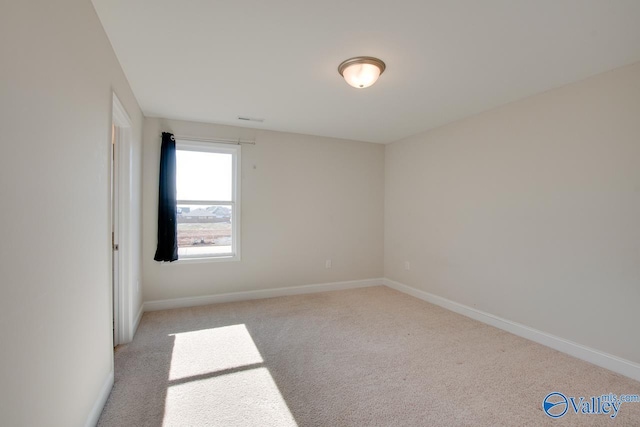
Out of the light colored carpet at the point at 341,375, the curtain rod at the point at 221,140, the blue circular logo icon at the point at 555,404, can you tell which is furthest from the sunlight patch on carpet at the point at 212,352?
the curtain rod at the point at 221,140

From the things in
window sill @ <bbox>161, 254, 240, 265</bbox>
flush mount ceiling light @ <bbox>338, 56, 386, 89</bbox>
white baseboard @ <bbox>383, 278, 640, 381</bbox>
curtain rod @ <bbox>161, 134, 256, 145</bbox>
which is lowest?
white baseboard @ <bbox>383, 278, 640, 381</bbox>

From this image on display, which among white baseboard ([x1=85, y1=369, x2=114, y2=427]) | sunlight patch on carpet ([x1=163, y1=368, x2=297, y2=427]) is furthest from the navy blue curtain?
sunlight patch on carpet ([x1=163, y1=368, x2=297, y2=427])

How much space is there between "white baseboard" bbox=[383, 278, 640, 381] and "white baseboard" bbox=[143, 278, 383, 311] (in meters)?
1.14

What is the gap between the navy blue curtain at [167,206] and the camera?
366 centimetres

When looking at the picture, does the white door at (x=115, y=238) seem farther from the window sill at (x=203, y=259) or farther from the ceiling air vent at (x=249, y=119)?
the ceiling air vent at (x=249, y=119)

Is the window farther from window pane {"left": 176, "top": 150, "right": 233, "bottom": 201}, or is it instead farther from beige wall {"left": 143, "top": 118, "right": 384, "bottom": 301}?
beige wall {"left": 143, "top": 118, "right": 384, "bottom": 301}

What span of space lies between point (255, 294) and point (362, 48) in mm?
3325

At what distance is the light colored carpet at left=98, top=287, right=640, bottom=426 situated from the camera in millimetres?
1862

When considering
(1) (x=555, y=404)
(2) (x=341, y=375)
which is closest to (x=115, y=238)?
(2) (x=341, y=375)

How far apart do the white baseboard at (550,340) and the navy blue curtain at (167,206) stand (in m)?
3.44

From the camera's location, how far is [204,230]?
407 cm

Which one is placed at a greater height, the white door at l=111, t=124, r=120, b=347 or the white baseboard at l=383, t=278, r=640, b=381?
the white door at l=111, t=124, r=120, b=347

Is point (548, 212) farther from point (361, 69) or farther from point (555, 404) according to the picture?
point (361, 69)

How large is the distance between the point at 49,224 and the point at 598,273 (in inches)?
145
